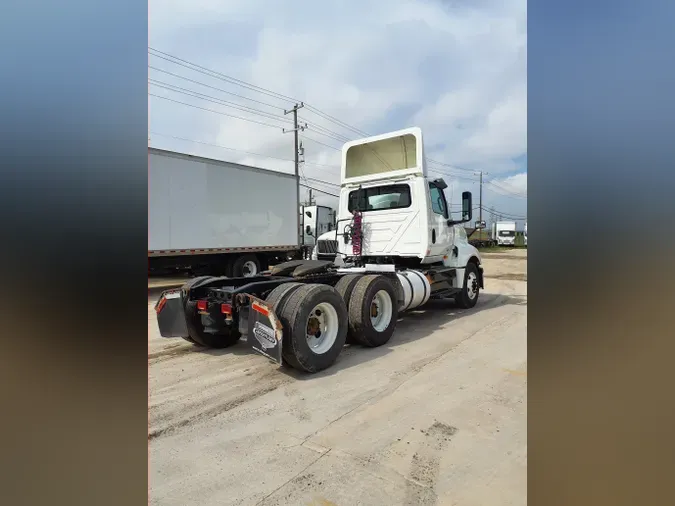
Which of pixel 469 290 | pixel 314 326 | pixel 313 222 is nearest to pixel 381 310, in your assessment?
pixel 314 326

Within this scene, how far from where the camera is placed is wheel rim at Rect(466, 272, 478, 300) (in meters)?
8.77

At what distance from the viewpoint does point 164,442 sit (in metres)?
3.10

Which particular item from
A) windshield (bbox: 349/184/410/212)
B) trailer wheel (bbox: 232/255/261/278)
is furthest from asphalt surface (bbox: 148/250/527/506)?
trailer wheel (bbox: 232/255/261/278)

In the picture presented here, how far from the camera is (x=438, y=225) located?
764 cm

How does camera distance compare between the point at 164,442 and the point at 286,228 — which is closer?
the point at 164,442

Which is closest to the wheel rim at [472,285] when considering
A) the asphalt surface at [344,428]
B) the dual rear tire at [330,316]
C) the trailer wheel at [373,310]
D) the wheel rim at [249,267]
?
the dual rear tire at [330,316]

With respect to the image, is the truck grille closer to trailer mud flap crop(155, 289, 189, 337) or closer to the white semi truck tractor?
the white semi truck tractor

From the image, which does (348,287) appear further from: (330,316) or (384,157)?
(384,157)

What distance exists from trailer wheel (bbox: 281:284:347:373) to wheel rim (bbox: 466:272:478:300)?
4.64 meters

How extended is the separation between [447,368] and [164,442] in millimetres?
3012

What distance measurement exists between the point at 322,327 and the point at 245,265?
908 centimetres
